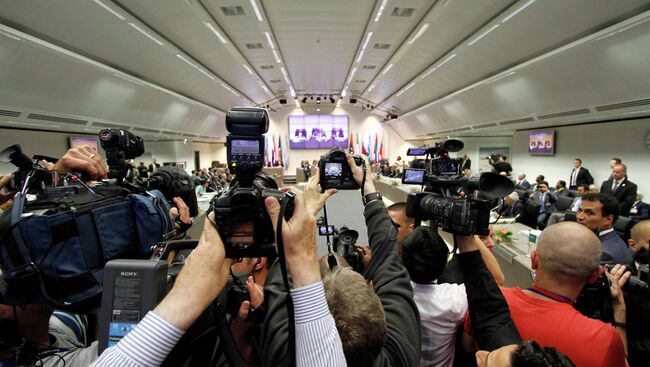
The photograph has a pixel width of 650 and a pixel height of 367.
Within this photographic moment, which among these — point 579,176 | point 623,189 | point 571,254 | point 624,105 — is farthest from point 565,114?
point 571,254

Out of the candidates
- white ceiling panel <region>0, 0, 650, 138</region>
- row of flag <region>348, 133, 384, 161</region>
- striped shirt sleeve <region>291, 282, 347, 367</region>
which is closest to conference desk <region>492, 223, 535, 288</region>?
striped shirt sleeve <region>291, 282, 347, 367</region>

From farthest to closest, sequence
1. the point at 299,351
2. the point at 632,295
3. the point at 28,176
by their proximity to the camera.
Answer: the point at 632,295, the point at 28,176, the point at 299,351

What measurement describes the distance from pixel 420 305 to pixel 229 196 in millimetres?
1294

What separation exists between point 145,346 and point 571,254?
66.5 inches

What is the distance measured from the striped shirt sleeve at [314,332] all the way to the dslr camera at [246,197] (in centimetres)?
21

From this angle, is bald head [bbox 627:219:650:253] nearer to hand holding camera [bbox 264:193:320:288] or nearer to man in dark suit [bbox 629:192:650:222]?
hand holding camera [bbox 264:193:320:288]

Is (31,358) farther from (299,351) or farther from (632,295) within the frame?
(632,295)

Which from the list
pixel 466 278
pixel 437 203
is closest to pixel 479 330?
pixel 466 278

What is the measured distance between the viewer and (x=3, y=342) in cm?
117

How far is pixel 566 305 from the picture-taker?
136 cm

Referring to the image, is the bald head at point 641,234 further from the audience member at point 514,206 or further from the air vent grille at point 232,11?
the air vent grille at point 232,11

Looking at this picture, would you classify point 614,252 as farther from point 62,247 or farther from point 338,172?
point 62,247

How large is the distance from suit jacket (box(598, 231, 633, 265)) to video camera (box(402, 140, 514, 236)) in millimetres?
2083

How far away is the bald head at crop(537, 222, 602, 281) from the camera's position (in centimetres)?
136
